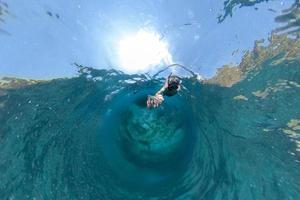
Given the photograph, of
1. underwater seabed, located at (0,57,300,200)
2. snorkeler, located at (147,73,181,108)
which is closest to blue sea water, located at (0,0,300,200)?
underwater seabed, located at (0,57,300,200)

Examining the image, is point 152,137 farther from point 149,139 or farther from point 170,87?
point 170,87

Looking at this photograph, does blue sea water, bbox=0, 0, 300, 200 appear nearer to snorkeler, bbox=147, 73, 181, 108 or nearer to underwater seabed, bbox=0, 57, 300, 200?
underwater seabed, bbox=0, 57, 300, 200

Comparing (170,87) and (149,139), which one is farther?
(149,139)

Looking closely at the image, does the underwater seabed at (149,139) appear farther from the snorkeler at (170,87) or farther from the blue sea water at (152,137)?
the snorkeler at (170,87)

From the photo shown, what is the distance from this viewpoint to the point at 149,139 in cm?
1238

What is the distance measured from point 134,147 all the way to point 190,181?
8.53ft

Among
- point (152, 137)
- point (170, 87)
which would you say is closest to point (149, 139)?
point (152, 137)

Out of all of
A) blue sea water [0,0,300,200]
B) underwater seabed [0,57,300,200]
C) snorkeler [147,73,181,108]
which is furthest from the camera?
underwater seabed [0,57,300,200]

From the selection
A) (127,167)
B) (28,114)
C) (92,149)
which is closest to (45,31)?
(28,114)

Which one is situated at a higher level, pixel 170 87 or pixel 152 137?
pixel 152 137

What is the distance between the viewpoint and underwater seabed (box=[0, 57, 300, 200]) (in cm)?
1105

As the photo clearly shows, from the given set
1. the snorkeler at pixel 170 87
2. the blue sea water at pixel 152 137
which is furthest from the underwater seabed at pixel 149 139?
the snorkeler at pixel 170 87

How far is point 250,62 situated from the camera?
10188 mm

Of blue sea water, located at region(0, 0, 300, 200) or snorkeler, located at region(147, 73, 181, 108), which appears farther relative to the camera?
blue sea water, located at region(0, 0, 300, 200)
